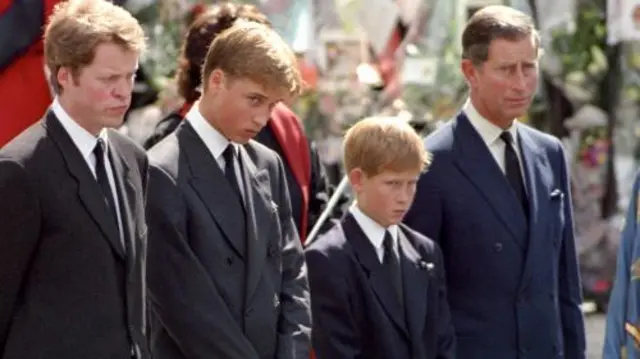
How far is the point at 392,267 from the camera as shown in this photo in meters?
5.98

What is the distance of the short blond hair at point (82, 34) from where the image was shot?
496cm

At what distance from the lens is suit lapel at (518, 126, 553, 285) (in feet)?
→ 20.3

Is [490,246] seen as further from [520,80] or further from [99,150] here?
[99,150]

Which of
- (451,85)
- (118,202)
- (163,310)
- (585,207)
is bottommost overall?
(585,207)

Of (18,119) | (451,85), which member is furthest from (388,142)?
(451,85)

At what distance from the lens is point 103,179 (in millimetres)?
5008

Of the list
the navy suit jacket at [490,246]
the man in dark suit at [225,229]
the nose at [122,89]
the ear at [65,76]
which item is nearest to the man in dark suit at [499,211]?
the navy suit jacket at [490,246]

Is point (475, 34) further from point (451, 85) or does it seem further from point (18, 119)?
point (451, 85)

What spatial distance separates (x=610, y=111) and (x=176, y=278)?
6835 millimetres

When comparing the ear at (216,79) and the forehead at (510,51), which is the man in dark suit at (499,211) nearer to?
the forehead at (510,51)

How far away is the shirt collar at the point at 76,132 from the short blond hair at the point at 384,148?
1273 mm

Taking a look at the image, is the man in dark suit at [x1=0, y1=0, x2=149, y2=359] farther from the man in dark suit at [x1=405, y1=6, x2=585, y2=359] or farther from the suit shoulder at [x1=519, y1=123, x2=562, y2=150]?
the suit shoulder at [x1=519, y1=123, x2=562, y2=150]

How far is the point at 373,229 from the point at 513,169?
1.85ft

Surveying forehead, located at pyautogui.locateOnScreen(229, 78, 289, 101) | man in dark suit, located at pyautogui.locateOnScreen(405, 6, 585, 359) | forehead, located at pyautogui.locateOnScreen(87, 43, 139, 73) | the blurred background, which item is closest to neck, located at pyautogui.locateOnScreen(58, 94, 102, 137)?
forehead, located at pyautogui.locateOnScreen(87, 43, 139, 73)
